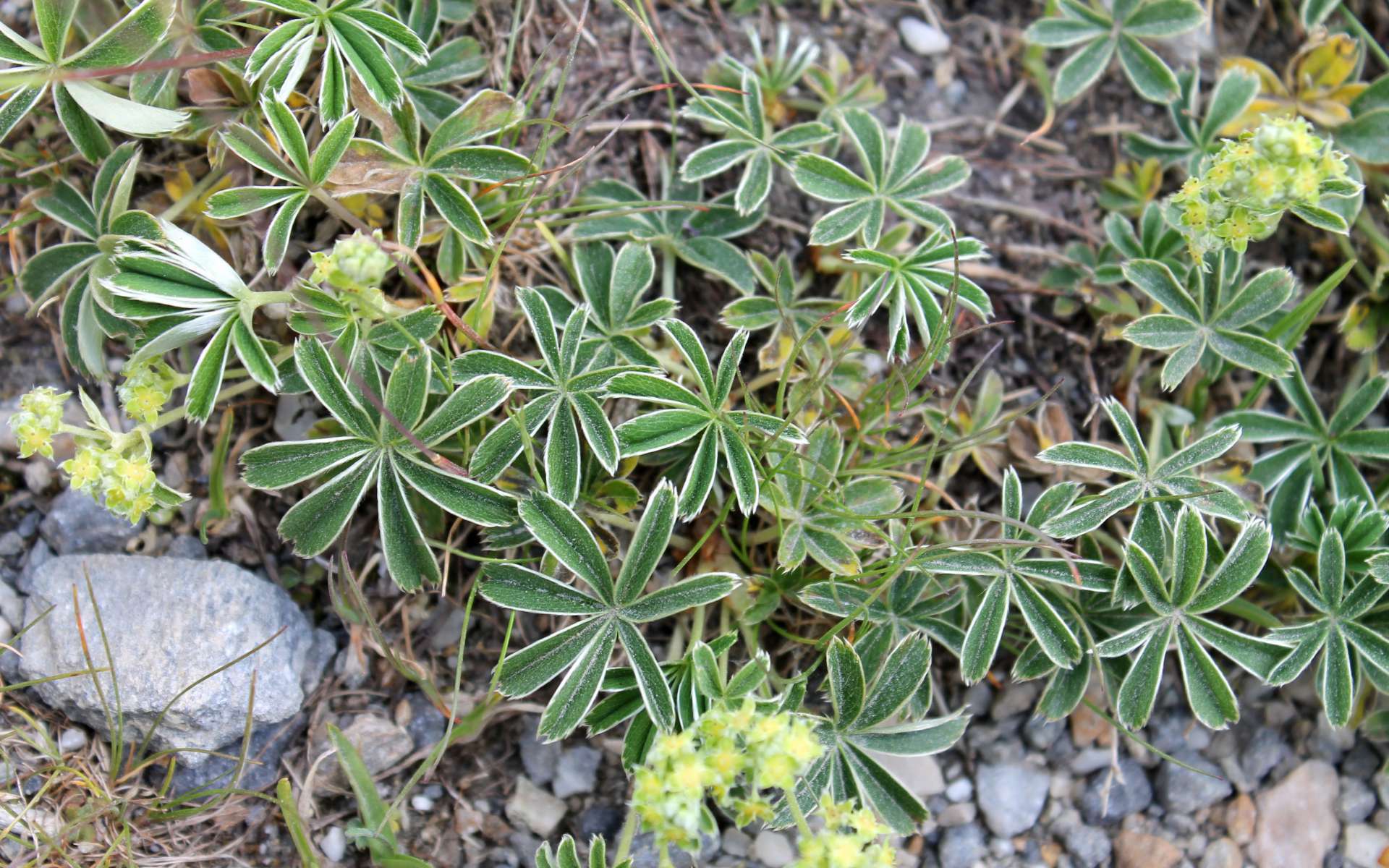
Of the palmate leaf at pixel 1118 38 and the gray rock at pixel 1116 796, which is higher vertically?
the palmate leaf at pixel 1118 38

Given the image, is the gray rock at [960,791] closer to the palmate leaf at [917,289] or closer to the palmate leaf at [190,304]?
the palmate leaf at [917,289]

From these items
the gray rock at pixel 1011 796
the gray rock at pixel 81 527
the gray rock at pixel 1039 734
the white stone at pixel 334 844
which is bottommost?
the gray rock at pixel 1011 796

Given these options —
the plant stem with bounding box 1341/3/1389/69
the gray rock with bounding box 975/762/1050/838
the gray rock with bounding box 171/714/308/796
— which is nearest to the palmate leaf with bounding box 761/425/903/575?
the gray rock with bounding box 975/762/1050/838

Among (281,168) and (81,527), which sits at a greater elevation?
(281,168)

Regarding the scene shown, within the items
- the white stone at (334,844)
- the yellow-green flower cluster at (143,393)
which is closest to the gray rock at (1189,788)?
the white stone at (334,844)

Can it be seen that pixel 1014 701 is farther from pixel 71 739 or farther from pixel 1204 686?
pixel 71 739

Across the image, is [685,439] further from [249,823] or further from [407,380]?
[249,823]

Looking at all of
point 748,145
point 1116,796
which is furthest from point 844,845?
point 748,145
